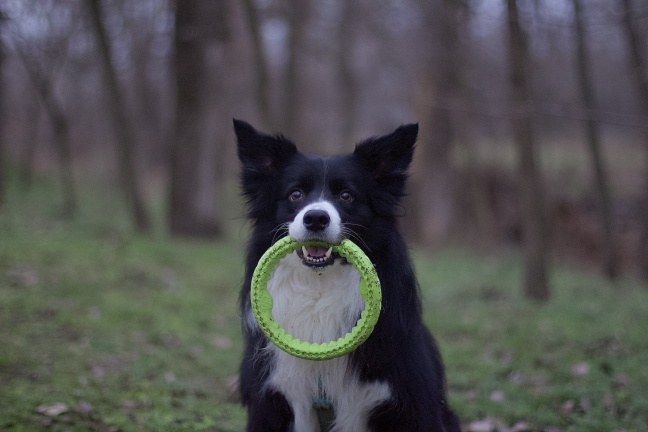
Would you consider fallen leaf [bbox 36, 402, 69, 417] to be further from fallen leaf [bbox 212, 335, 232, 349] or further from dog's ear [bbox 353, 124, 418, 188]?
fallen leaf [bbox 212, 335, 232, 349]

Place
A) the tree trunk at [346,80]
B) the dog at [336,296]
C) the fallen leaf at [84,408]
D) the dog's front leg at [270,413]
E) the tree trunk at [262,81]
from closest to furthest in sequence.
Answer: the dog at [336,296] → the dog's front leg at [270,413] → the fallen leaf at [84,408] → the tree trunk at [262,81] → the tree trunk at [346,80]

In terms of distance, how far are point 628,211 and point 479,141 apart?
470cm

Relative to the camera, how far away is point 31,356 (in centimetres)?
577

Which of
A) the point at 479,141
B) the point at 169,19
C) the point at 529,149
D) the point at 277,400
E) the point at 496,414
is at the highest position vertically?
the point at 169,19

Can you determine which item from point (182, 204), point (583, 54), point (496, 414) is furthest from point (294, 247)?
point (182, 204)

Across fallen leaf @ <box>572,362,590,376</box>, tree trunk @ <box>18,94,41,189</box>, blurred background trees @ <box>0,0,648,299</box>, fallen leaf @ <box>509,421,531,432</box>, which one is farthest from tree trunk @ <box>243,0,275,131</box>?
tree trunk @ <box>18,94,41,189</box>

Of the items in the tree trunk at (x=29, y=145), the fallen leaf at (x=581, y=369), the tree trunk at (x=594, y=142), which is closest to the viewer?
the fallen leaf at (x=581, y=369)

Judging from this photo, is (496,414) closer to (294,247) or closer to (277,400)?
(277,400)

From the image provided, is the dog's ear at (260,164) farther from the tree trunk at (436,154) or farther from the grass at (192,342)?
the tree trunk at (436,154)

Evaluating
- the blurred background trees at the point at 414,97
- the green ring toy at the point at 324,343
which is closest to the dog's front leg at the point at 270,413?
the green ring toy at the point at 324,343

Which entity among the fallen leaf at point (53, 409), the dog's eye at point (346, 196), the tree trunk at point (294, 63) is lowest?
the fallen leaf at point (53, 409)

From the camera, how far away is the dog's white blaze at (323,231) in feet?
12.2

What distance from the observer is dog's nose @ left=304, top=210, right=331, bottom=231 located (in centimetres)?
370

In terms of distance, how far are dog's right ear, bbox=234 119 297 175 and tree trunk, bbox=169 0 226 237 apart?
32.0 feet
